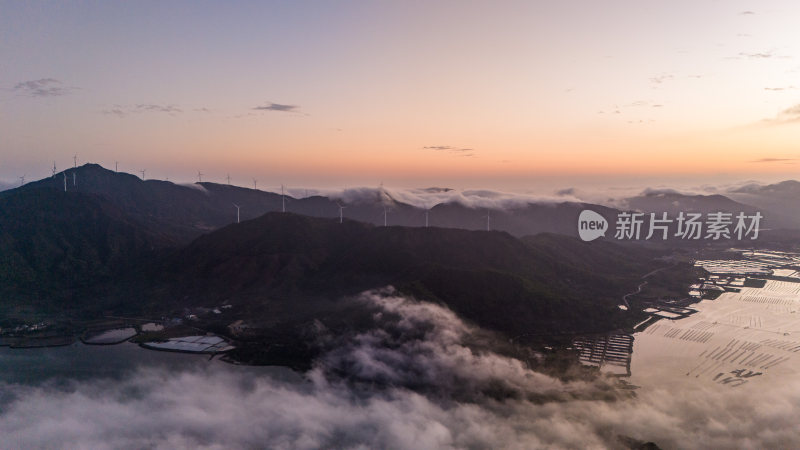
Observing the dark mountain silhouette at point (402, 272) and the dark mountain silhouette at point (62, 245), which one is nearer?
the dark mountain silhouette at point (402, 272)

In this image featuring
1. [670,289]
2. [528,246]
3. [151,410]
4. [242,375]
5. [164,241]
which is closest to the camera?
[151,410]

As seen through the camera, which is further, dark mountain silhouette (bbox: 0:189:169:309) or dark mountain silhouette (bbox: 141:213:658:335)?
dark mountain silhouette (bbox: 0:189:169:309)

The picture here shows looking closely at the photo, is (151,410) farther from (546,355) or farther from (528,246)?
(528,246)

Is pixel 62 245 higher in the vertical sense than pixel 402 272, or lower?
higher

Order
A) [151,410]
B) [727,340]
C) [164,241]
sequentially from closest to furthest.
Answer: [151,410] < [727,340] < [164,241]

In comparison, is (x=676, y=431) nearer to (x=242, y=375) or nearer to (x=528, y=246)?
(x=242, y=375)

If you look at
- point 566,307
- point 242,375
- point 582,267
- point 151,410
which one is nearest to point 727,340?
point 566,307

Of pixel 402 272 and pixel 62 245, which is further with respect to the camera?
pixel 62 245

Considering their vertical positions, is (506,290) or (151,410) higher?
(506,290)

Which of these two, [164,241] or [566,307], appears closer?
[566,307]

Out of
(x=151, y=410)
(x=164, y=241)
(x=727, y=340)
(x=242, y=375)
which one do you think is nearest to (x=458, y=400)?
(x=242, y=375)
